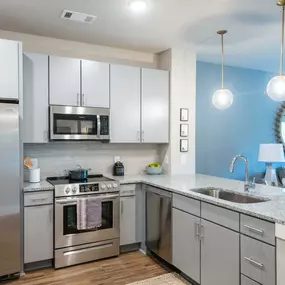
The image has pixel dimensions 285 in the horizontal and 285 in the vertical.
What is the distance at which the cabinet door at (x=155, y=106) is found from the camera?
390 cm

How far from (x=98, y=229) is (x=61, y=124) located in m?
1.27

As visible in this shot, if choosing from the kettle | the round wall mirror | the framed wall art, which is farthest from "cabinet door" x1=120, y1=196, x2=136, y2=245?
the round wall mirror

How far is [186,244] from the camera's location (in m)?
2.79

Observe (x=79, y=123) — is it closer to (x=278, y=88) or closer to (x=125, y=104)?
(x=125, y=104)

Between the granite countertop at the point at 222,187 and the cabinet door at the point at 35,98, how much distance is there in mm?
556

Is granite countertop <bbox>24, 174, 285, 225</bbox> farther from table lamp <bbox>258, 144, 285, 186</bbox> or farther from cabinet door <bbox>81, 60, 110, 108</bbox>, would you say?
table lamp <bbox>258, 144, 285, 186</bbox>

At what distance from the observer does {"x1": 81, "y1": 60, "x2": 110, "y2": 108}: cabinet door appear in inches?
138

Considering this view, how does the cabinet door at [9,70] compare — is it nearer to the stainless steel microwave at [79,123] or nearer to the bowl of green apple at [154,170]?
the stainless steel microwave at [79,123]

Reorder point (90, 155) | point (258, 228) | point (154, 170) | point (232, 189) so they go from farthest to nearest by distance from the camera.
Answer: point (154, 170) → point (90, 155) → point (232, 189) → point (258, 228)

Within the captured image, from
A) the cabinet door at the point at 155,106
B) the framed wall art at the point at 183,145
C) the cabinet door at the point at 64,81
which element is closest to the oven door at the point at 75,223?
the cabinet door at the point at 155,106

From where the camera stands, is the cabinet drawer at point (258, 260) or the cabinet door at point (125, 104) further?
the cabinet door at point (125, 104)

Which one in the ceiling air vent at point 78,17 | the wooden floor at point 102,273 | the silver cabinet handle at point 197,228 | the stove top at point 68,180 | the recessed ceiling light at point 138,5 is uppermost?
the ceiling air vent at point 78,17

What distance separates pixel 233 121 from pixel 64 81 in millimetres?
2988

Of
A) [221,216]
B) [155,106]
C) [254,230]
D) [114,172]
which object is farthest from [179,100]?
[254,230]
